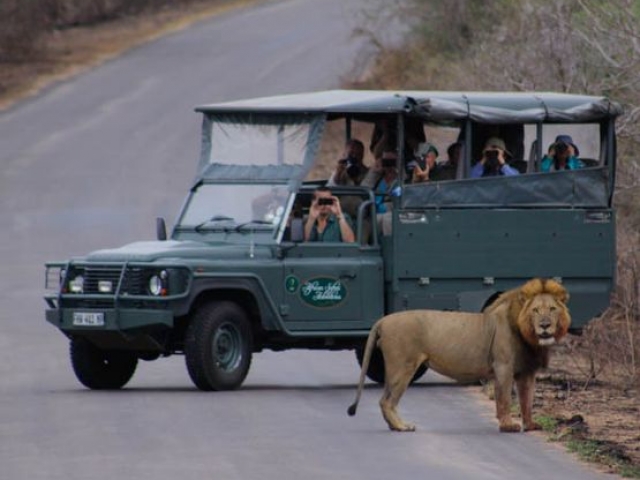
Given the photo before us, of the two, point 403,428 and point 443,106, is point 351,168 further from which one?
point 403,428

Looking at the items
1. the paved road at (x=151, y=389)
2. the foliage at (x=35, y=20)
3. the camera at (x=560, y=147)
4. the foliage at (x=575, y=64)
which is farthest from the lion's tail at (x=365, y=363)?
the foliage at (x=35, y=20)

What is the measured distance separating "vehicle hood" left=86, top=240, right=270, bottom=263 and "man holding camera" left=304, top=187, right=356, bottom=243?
0.52 metres

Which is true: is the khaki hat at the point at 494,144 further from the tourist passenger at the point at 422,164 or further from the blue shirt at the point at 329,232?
the blue shirt at the point at 329,232

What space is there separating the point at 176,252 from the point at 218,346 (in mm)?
885

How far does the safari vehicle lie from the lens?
16.6 metres

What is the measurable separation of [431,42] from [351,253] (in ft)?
75.1

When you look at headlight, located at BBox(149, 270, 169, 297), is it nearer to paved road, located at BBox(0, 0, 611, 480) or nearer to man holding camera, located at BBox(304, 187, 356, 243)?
paved road, located at BBox(0, 0, 611, 480)

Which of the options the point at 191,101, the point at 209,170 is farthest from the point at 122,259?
the point at 191,101

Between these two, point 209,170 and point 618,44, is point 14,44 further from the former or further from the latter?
point 209,170

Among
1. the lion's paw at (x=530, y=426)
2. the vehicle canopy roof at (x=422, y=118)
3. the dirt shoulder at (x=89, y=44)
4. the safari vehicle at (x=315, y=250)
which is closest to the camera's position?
the lion's paw at (x=530, y=426)

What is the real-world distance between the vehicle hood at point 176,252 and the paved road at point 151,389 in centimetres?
116

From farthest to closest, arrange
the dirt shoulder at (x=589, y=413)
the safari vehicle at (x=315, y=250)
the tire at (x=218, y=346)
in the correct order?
1. the safari vehicle at (x=315, y=250)
2. the tire at (x=218, y=346)
3. the dirt shoulder at (x=589, y=413)

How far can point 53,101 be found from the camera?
44938mm

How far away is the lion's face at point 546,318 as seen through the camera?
13.9 meters
